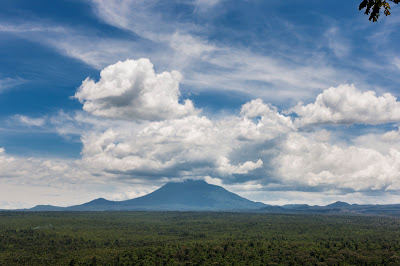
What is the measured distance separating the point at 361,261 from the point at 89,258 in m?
153

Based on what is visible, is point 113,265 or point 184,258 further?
point 184,258

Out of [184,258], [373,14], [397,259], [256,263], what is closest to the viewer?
[373,14]

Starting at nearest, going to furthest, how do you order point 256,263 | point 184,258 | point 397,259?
1. point 397,259
2. point 256,263
3. point 184,258

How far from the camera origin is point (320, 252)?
195875 mm

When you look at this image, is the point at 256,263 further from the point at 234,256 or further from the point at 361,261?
the point at 361,261

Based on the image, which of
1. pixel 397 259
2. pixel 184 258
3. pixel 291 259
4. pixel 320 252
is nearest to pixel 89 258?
pixel 184 258

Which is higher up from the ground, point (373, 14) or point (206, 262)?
point (373, 14)

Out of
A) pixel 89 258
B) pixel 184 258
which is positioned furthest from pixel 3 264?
pixel 184 258

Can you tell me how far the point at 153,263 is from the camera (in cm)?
18738

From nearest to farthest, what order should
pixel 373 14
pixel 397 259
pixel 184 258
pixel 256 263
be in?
pixel 373 14 → pixel 397 259 → pixel 256 263 → pixel 184 258

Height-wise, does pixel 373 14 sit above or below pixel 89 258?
above

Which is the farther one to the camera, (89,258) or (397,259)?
(89,258)

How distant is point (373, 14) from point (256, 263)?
183552 millimetres

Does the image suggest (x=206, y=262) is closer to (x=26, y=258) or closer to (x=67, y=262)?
(x=67, y=262)
